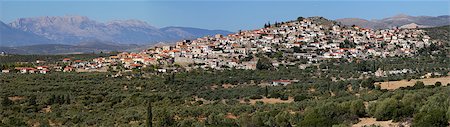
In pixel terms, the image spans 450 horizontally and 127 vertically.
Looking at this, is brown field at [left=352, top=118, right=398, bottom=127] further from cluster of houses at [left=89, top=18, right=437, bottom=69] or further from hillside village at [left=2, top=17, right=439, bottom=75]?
cluster of houses at [left=89, top=18, right=437, bottom=69]

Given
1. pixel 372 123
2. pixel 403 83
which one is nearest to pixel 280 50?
pixel 403 83

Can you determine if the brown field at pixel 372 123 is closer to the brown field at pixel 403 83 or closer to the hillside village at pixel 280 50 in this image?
the brown field at pixel 403 83

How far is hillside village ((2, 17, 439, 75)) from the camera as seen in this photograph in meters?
60.7

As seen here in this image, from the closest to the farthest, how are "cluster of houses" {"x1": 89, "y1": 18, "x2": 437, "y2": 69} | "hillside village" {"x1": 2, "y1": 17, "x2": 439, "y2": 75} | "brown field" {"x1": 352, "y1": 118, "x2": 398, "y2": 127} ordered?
"brown field" {"x1": 352, "y1": 118, "x2": 398, "y2": 127}, "hillside village" {"x1": 2, "y1": 17, "x2": 439, "y2": 75}, "cluster of houses" {"x1": 89, "y1": 18, "x2": 437, "y2": 69}

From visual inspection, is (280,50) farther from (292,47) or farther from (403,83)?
(403,83)

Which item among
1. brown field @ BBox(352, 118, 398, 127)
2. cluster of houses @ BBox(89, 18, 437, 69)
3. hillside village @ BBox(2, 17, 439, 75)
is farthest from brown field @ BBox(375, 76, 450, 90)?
cluster of houses @ BBox(89, 18, 437, 69)

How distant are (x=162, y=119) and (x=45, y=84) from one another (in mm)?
23332

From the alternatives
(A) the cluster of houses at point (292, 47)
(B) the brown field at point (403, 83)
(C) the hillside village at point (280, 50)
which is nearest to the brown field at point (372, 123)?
(B) the brown field at point (403, 83)

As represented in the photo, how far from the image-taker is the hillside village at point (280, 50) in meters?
60.7

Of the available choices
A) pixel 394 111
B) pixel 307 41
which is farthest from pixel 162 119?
pixel 307 41

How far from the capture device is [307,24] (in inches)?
3681

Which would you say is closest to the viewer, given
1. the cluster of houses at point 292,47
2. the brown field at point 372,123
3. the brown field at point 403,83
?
the brown field at point 372,123

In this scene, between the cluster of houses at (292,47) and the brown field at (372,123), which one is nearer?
the brown field at (372,123)

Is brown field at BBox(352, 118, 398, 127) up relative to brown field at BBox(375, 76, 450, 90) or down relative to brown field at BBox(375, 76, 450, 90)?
up
